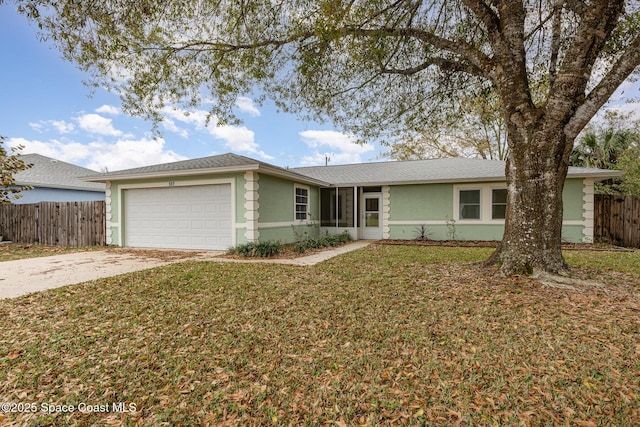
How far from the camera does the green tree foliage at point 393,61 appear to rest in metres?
5.24

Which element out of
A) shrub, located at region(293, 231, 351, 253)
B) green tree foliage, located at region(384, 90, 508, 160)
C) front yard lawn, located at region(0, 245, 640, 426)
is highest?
green tree foliage, located at region(384, 90, 508, 160)

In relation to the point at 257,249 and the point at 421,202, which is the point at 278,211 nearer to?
the point at 257,249

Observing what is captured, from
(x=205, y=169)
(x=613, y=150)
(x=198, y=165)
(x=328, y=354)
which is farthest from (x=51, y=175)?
(x=613, y=150)

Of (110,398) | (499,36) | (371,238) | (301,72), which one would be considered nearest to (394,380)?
(110,398)

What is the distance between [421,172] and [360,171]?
290 cm

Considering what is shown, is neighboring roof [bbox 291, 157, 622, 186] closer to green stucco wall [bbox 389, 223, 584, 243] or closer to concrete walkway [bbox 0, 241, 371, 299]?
green stucco wall [bbox 389, 223, 584, 243]

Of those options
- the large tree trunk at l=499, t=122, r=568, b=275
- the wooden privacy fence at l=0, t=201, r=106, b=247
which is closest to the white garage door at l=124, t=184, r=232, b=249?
the wooden privacy fence at l=0, t=201, r=106, b=247

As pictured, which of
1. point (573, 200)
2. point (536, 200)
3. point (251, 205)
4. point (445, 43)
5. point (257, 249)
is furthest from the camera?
point (573, 200)

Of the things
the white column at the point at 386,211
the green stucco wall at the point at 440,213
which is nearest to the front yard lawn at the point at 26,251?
the white column at the point at 386,211

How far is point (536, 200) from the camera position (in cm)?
532

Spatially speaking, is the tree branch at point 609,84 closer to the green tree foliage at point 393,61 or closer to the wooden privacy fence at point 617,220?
the green tree foliage at point 393,61

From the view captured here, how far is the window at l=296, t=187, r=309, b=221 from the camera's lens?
40.0 ft

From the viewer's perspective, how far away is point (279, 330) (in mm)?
3500

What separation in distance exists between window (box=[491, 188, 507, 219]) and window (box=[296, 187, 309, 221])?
7.03m
